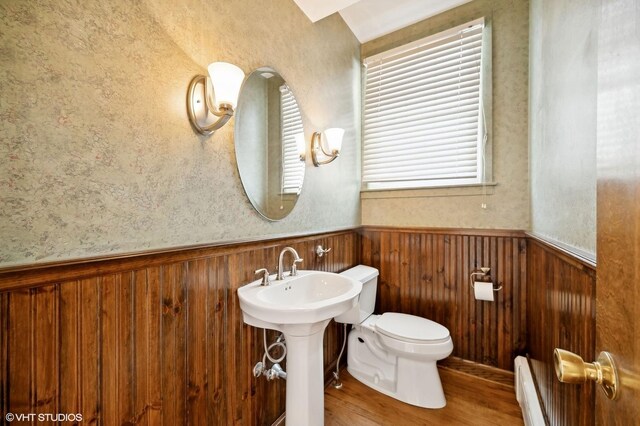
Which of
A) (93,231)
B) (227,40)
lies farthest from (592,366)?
(227,40)

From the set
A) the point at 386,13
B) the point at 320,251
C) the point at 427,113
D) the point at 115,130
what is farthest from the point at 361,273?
the point at 386,13

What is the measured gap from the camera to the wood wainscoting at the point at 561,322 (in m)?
0.75

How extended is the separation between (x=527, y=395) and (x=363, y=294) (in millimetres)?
1017

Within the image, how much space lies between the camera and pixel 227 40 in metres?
1.21

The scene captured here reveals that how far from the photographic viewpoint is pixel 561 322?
1021 millimetres

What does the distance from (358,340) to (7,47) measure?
2.14 m

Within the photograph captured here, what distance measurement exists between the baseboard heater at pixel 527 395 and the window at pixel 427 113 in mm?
1242

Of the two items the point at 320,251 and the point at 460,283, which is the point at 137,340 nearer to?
the point at 320,251

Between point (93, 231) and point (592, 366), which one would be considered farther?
point (93, 231)

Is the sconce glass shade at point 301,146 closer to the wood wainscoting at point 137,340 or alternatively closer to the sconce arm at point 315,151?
the sconce arm at point 315,151

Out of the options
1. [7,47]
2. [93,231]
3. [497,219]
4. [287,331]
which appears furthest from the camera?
[497,219]

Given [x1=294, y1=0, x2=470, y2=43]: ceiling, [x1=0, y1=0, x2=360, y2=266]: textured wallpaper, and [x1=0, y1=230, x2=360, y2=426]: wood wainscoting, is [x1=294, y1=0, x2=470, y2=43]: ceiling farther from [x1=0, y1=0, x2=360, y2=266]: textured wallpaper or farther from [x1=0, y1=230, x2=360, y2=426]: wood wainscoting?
[x1=0, y1=230, x2=360, y2=426]: wood wainscoting

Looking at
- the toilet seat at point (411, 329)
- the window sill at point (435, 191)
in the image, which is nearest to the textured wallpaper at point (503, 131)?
the window sill at point (435, 191)

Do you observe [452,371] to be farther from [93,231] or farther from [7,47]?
[7,47]
